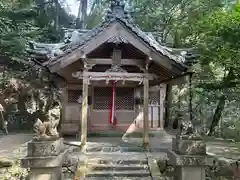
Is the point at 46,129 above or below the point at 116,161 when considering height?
above

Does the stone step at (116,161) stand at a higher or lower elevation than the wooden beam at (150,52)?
lower

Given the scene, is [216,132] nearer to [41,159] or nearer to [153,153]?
[153,153]

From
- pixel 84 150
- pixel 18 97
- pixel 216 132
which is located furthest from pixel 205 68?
pixel 18 97

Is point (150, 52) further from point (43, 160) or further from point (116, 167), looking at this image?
point (43, 160)

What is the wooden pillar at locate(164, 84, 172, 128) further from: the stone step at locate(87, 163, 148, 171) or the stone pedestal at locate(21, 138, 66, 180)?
the stone pedestal at locate(21, 138, 66, 180)

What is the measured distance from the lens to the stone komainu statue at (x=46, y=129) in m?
5.13

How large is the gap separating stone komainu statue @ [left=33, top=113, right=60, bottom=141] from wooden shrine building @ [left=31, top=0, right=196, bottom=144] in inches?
110

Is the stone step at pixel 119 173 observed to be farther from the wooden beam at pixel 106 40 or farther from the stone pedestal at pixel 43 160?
the wooden beam at pixel 106 40

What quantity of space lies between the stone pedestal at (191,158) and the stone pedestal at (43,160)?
103 inches

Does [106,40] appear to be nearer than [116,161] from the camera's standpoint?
No

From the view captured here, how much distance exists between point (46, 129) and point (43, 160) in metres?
0.67

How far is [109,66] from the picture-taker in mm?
9977

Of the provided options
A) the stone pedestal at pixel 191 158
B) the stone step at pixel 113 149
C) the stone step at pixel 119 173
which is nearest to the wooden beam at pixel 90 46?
the stone step at pixel 113 149

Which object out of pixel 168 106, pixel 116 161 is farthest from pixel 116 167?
pixel 168 106
